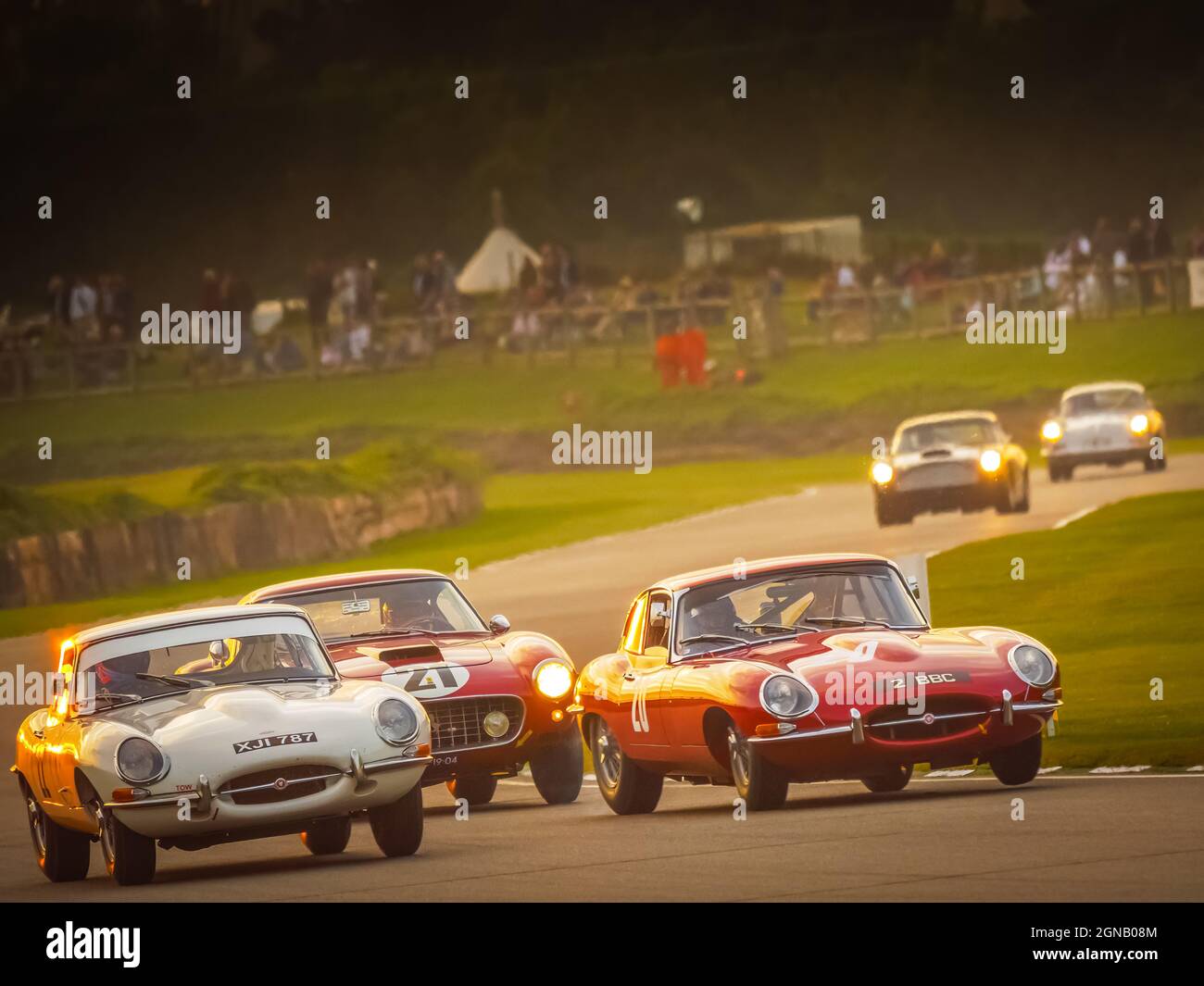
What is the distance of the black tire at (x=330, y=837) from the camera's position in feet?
34.3

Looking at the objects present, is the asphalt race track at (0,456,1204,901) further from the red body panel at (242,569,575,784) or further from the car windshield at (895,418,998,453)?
the car windshield at (895,418,998,453)

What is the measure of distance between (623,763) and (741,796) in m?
1.07

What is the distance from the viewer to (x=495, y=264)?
144ft

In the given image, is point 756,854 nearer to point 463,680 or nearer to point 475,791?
point 463,680

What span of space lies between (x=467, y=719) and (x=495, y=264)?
106 feet

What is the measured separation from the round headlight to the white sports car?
198 cm

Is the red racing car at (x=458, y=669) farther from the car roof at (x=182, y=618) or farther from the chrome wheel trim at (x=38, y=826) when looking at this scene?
the chrome wheel trim at (x=38, y=826)

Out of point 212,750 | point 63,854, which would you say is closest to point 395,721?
point 212,750

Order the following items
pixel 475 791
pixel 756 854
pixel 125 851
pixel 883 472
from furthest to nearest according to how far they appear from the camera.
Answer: pixel 883 472 → pixel 475 791 → pixel 125 851 → pixel 756 854

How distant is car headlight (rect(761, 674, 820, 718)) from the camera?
1027 centimetres

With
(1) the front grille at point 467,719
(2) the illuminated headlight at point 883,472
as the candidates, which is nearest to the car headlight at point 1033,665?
(1) the front grille at point 467,719

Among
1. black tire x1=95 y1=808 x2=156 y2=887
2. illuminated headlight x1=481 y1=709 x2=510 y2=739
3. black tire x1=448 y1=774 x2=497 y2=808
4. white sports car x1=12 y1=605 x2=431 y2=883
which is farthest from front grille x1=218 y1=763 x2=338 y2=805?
black tire x1=448 y1=774 x2=497 y2=808
